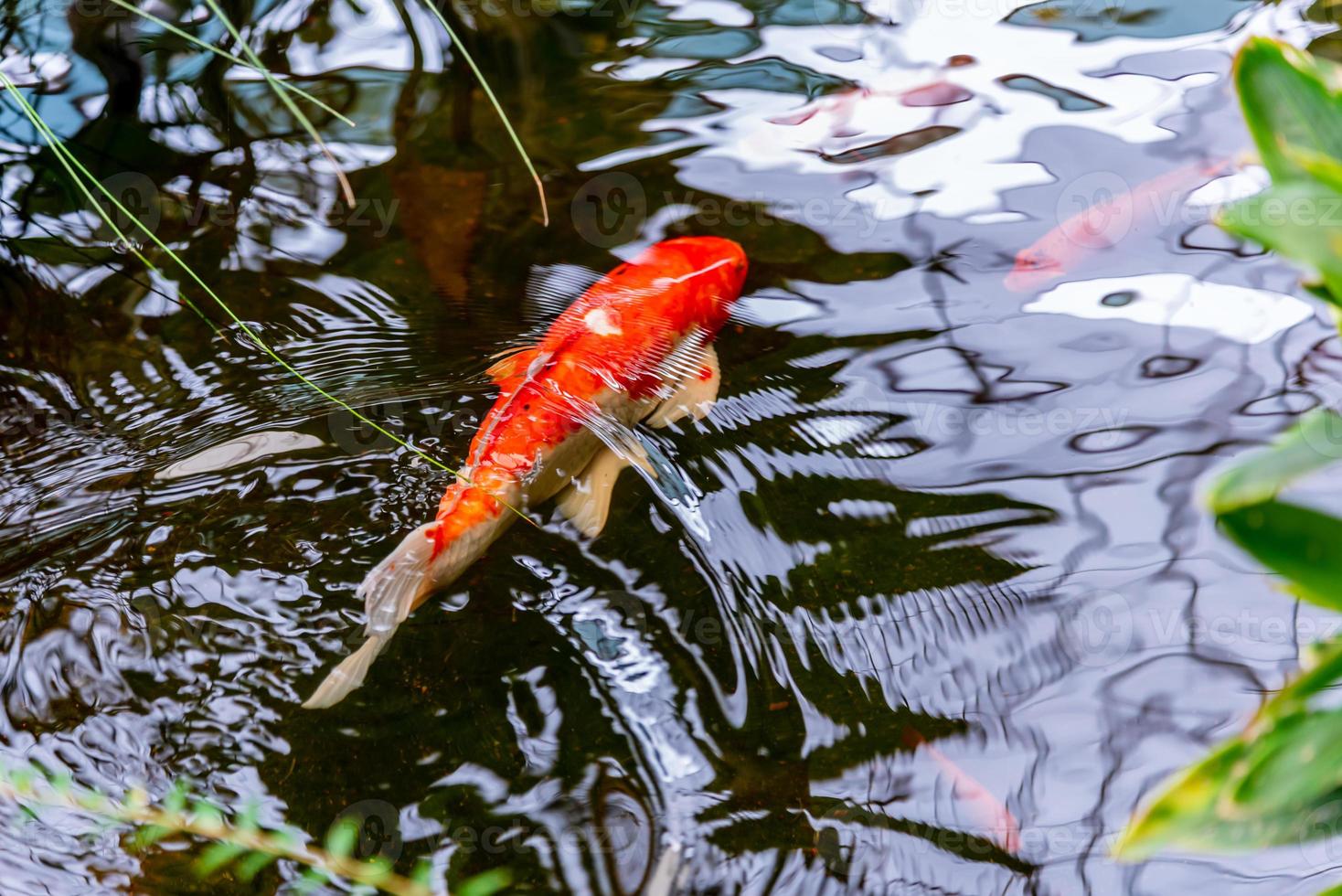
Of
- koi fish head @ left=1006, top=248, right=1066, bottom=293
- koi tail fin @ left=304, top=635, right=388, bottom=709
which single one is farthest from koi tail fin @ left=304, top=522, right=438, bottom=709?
koi fish head @ left=1006, top=248, right=1066, bottom=293

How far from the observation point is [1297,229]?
1084mm

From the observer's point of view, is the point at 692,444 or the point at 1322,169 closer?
the point at 1322,169

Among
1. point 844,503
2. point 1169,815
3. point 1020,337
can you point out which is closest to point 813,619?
→ point 844,503

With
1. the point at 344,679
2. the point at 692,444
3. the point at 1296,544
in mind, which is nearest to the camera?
the point at 1296,544

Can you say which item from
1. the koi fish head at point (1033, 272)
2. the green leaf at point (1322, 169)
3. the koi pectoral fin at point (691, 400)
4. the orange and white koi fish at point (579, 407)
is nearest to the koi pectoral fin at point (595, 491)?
the orange and white koi fish at point (579, 407)

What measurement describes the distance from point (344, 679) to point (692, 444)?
1.08 meters

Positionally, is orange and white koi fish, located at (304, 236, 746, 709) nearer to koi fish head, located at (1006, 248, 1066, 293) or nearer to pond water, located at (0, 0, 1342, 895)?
pond water, located at (0, 0, 1342, 895)

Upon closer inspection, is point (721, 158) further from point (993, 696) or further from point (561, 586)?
point (993, 696)

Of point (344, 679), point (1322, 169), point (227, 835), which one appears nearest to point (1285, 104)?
point (1322, 169)

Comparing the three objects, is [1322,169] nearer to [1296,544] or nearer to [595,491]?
[1296,544]

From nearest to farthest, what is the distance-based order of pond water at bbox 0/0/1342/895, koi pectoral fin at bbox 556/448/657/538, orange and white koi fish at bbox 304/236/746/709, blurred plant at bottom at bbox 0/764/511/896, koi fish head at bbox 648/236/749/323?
blurred plant at bottom at bbox 0/764/511/896
pond water at bbox 0/0/1342/895
orange and white koi fish at bbox 304/236/746/709
koi pectoral fin at bbox 556/448/657/538
koi fish head at bbox 648/236/749/323

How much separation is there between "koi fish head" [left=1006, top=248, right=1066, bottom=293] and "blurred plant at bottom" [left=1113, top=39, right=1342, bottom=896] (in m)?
1.84

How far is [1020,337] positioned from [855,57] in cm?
140

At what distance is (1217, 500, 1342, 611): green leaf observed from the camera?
42.9 inches
